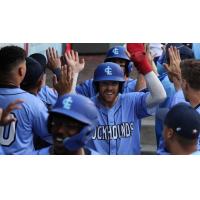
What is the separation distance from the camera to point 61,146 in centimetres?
192

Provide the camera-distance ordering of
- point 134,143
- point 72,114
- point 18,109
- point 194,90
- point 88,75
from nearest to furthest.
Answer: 1. point 72,114
2. point 18,109
3. point 194,90
4. point 134,143
5. point 88,75

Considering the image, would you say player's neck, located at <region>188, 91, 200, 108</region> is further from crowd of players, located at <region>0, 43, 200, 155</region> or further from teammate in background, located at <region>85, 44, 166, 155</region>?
teammate in background, located at <region>85, 44, 166, 155</region>

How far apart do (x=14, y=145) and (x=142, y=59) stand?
86 cm

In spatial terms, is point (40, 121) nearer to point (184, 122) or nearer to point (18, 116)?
point (18, 116)

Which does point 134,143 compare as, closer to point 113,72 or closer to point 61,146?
point 113,72

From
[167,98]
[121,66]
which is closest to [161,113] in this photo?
A: [167,98]

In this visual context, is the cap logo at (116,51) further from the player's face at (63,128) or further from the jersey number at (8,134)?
the player's face at (63,128)

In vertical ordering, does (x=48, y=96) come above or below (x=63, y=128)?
above

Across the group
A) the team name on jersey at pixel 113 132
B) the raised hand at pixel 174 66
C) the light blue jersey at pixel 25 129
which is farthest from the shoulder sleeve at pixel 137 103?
the light blue jersey at pixel 25 129

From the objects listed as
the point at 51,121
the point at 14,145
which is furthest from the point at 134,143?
the point at 51,121

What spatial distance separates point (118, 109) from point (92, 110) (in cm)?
89

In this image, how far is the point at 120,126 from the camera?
2781 millimetres

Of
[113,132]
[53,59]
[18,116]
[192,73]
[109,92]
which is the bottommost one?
[113,132]

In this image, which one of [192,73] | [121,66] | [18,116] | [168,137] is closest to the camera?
[168,137]
